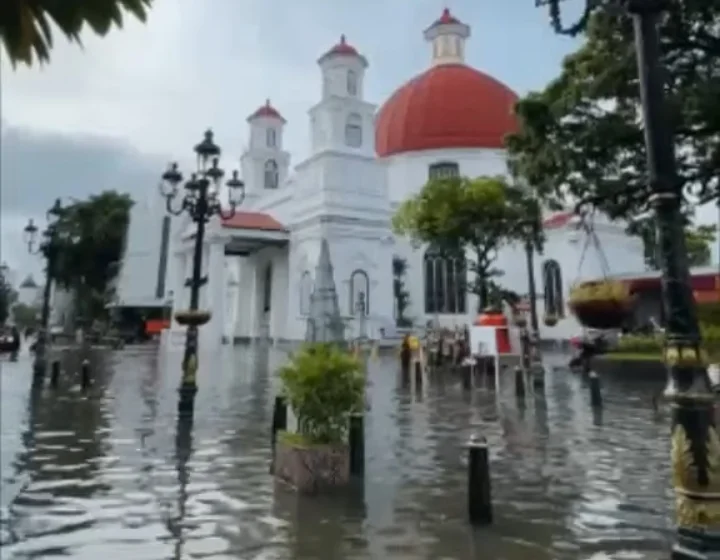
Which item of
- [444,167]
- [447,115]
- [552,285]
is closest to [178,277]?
[444,167]

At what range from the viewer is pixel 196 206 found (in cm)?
1412

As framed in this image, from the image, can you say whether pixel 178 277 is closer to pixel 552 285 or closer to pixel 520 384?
pixel 552 285

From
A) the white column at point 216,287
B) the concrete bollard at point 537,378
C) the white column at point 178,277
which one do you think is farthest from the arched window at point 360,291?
the concrete bollard at point 537,378

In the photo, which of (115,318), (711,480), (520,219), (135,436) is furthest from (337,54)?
(711,480)

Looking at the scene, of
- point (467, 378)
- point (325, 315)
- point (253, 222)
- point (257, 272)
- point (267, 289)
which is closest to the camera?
point (467, 378)

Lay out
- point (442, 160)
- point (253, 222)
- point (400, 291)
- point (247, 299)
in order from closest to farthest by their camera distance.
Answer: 1. point (253, 222)
2. point (400, 291)
3. point (442, 160)
4. point (247, 299)

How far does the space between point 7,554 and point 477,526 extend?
3560 mm

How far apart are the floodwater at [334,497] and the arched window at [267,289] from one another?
37.4 m

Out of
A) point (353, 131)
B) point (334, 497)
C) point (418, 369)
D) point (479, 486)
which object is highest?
point (353, 131)

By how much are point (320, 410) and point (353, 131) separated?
4020 cm

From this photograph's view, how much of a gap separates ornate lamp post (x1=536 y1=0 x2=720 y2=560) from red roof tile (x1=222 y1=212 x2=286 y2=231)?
4121 cm

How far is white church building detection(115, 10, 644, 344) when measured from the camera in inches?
1752

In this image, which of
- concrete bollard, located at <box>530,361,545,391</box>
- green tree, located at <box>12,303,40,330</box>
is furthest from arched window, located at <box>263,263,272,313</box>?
green tree, located at <box>12,303,40,330</box>

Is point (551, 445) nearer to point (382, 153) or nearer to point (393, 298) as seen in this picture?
point (393, 298)
